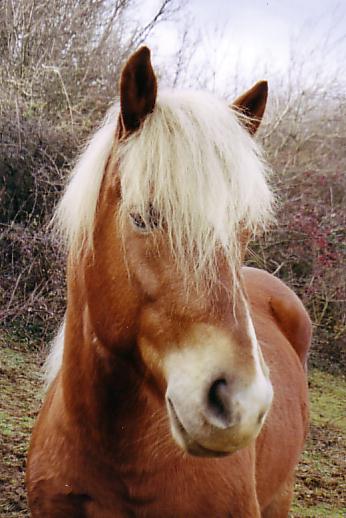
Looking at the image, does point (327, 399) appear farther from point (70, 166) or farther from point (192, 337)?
point (192, 337)

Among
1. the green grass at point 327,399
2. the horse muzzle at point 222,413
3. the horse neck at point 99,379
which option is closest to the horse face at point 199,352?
the horse muzzle at point 222,413

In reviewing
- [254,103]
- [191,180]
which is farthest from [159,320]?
[254,103]

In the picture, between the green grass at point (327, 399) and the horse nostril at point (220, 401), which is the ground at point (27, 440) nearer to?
the green grass at point (327, 399)

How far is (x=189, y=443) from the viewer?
1420mm

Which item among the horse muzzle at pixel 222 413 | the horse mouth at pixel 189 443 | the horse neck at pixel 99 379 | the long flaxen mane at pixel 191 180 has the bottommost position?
A: the horse neck at pixel 99 379

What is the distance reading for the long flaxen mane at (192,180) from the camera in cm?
149

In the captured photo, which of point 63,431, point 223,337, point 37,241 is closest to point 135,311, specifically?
point 223,337

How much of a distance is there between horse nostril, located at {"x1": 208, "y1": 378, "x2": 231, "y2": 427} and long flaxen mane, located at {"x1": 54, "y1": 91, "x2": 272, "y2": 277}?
0.28 m

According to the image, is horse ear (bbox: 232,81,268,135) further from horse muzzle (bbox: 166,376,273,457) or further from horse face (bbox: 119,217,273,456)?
horse muzzle (bbox: 166,376,273,457)

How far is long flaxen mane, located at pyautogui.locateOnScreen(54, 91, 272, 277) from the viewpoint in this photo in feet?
4.90

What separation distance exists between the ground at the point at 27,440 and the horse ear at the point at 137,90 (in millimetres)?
2681

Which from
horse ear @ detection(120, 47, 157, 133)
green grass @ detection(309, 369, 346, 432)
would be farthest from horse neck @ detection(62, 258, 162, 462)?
green grass @ detection(309, 369, 346, 432)

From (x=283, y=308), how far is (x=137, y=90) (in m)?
1.99

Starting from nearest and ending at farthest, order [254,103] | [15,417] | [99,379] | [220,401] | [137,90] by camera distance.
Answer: [220,401]
[137,90]
[99,379]
[254,103]
[15,417]
